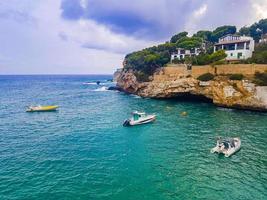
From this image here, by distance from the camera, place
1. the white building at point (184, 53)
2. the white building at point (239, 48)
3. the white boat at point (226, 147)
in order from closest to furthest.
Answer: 1. the white boat at point (226, 147)
2. the white building at point (239, 48)
3. the white building at point (184, 53)

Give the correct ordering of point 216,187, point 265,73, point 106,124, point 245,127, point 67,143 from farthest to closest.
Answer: point 265,73 → point 106,124 → point 245,127 → point 67,143 → point 216,187

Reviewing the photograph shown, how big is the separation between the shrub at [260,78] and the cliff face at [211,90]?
42.4 inches

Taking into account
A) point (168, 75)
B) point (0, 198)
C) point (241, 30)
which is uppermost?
point (241, 30)

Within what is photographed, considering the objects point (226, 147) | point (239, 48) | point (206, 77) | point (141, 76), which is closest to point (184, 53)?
point (141, 76)

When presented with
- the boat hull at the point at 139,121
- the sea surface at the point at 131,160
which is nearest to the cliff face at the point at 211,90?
the sea surface at the point at 131,160

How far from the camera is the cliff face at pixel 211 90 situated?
169 feet

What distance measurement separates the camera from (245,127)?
130ft

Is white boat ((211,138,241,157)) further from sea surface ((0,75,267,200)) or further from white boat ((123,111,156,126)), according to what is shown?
white boat ((123,111,156,126))

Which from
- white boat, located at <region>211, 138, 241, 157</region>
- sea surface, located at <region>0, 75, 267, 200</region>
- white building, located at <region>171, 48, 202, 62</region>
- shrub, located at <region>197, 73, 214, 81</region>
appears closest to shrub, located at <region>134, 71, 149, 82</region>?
white building, located at <region>171, 48, 202, 62</region>

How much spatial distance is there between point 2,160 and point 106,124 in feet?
64.4

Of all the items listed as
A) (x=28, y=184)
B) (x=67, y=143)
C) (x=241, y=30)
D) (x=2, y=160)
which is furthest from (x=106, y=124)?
(x=241, y=30)

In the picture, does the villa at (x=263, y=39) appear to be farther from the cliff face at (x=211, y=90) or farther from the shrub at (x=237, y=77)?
the cliff face at (x=211, y=90)

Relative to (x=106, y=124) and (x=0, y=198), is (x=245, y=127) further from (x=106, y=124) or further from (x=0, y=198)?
(x=0, y=198)

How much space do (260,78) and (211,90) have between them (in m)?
11.7
